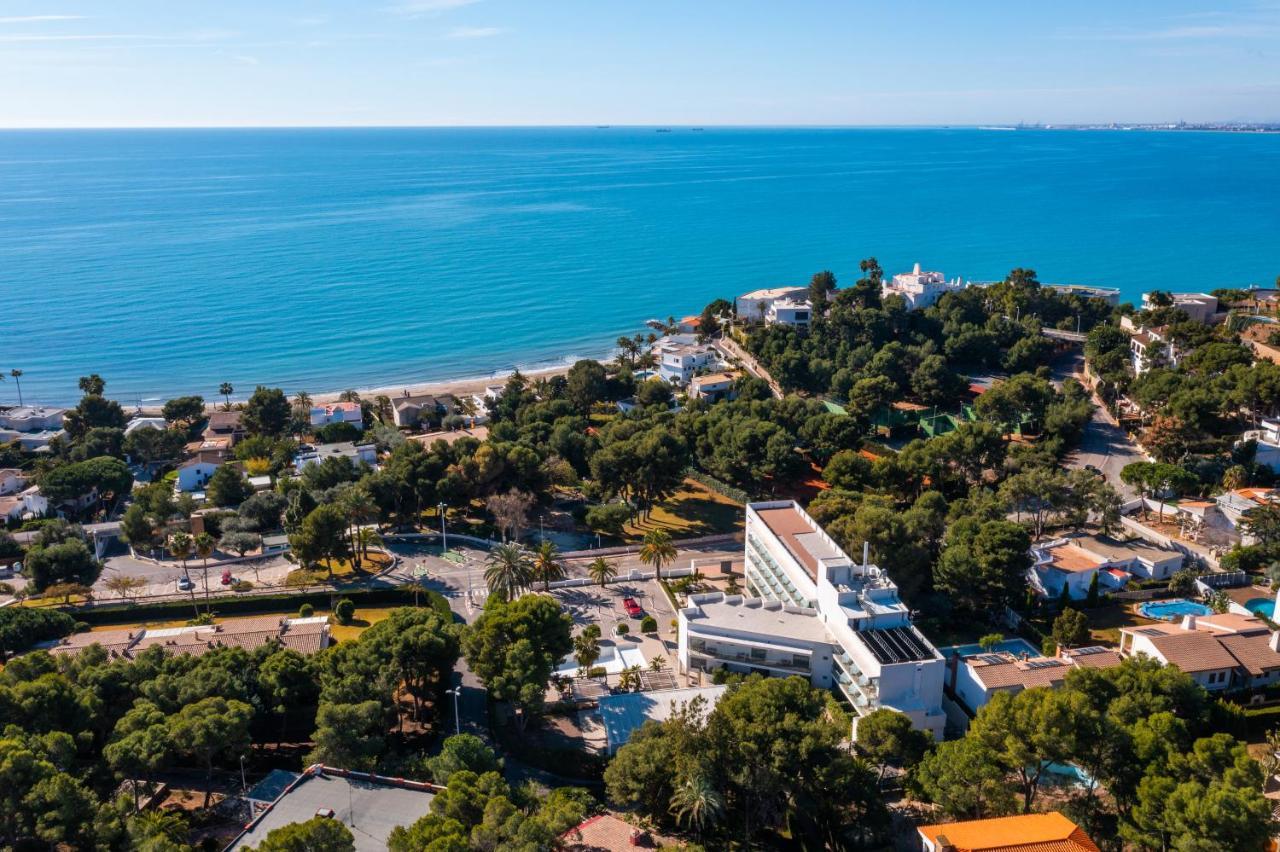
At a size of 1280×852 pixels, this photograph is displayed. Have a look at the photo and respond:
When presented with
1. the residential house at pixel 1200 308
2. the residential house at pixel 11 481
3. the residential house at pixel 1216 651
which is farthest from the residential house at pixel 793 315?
the residential house at pixel 11 481

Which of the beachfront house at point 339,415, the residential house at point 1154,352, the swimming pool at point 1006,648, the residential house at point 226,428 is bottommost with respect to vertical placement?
the swimming pool at point 1006,648

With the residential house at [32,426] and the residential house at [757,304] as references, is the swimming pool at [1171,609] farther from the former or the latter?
the residential house at [32,426]

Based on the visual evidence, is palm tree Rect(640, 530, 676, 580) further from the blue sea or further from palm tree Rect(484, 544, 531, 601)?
the blue sea

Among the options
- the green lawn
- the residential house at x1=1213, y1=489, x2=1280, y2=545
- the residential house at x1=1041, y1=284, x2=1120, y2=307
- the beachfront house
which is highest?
the residential house at x1=1041, y1=284, x2=1120, y2=307

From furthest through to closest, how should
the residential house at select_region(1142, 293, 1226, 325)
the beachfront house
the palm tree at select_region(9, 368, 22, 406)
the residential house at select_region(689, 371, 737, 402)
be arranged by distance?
the residential house at select_region(1142, 293, 1226, 325) → the palm tree at select_region(9, 368, 22, 406) → the residential house at select_region(689, 371, 737, 402) → the beachfront house

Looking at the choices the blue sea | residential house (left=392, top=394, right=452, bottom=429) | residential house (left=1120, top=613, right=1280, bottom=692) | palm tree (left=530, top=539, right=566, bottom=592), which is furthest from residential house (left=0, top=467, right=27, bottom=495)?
residential house (left=1120, top=613, right=1280, bottom=692)

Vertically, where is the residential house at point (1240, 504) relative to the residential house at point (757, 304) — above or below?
below

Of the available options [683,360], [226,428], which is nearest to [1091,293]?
[683,360]
